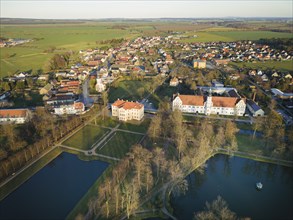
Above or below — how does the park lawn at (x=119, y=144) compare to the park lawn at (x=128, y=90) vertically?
below

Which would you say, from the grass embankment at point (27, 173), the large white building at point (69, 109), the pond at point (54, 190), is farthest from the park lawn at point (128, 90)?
the pond at point (54, 190)

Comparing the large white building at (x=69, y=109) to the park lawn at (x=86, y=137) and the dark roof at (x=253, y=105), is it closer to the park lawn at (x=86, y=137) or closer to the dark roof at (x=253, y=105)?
the park lawn at (x=86, y=137)

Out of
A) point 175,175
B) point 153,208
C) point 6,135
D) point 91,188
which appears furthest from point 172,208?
point 6,135

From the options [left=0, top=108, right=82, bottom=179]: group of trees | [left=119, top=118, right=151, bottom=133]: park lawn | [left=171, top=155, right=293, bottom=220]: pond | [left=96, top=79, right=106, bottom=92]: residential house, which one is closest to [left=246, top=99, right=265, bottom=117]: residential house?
[left=171, top=155, right=293, bottom=220]: pond

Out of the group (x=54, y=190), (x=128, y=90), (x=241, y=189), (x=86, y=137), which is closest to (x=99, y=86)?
(x=128, y=90)

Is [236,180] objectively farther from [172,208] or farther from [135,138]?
[135,138]

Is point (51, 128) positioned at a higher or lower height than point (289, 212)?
higher

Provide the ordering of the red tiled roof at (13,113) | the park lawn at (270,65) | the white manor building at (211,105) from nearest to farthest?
the red tiled roof at (13,113) → the white manor building at (211,105) → the park lawn at (270,65)
